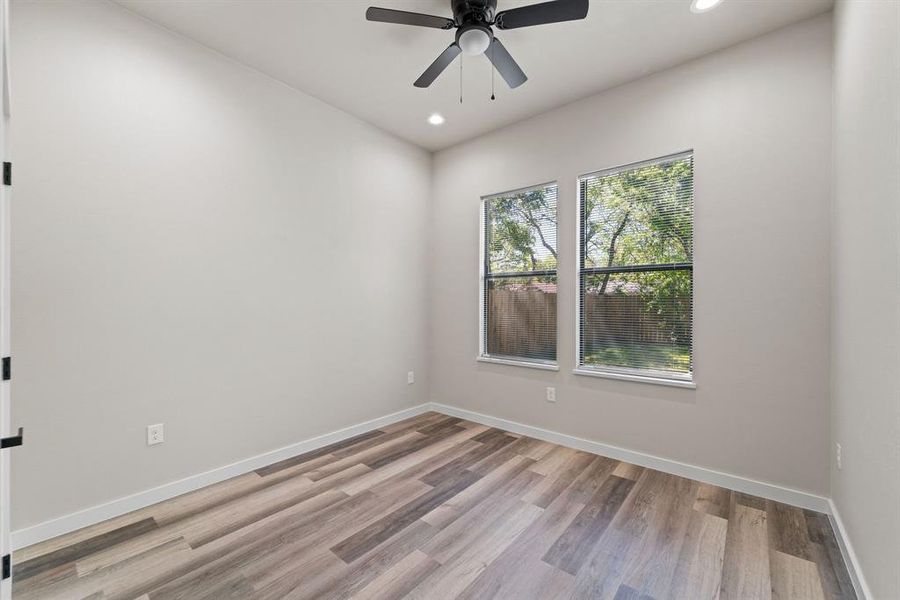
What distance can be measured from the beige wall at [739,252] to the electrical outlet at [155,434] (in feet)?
9.61

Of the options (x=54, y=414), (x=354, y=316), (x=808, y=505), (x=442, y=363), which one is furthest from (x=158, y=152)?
(x=808, y=505)

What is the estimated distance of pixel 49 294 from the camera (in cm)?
203

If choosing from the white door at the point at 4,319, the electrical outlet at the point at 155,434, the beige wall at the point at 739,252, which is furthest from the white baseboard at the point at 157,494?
the beige wall at the point at 739,252

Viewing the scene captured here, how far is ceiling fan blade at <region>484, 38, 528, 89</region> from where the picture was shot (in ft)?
7.22

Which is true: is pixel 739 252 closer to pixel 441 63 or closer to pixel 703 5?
pixel 703 5

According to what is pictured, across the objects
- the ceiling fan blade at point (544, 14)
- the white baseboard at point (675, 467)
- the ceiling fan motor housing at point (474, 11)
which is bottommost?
the white baseboard at point (675, 467)

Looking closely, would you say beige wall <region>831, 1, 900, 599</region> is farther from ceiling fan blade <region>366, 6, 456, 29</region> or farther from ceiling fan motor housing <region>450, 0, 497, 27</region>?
ceiling fan blade <region>366, 6, 456, 29</region>

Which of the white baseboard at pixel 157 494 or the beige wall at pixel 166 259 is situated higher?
the beige wall at pixel 166 259

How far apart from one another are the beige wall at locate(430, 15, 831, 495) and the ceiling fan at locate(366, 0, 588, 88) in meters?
1.28

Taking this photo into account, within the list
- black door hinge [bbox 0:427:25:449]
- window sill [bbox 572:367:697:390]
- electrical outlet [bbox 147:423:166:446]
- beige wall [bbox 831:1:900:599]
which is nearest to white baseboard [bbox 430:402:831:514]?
beige wall [bbox 831:1:900:599]

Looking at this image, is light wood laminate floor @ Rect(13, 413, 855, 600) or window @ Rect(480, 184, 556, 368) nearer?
light wood laminate floor @ Rect(13, 413, 855, 600)

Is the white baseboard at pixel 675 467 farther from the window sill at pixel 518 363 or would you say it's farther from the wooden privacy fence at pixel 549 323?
the wooden privacy fence at pixel 549 323

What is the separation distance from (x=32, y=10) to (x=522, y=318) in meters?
3.76

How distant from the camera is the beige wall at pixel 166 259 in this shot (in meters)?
2.01
